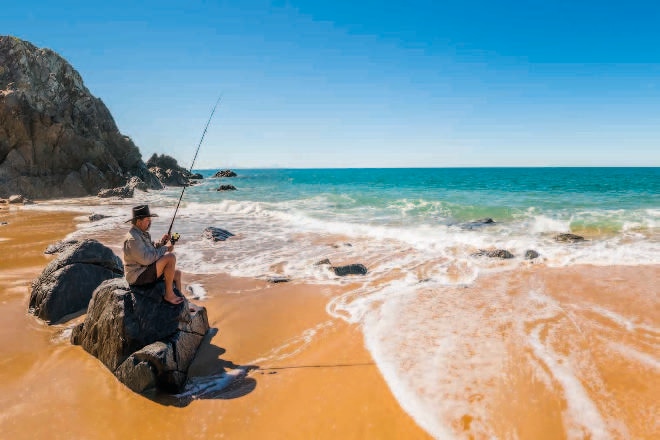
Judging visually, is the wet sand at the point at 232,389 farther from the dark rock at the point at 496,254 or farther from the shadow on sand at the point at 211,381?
the dark rock at the point at 496,254

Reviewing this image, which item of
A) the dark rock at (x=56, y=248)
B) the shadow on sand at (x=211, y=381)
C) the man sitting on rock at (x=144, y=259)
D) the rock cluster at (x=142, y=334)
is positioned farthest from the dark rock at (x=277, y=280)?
the dark rock at (x=56, y=248)

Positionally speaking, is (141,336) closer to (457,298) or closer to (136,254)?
(136,254)

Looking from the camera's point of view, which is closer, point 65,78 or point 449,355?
point 449,355

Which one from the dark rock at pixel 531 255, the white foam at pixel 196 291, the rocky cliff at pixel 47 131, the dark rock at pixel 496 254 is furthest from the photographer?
the rocky cliff at pixel 47 131

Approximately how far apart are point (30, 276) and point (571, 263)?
1283cm

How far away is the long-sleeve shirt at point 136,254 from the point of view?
4645 millimetres

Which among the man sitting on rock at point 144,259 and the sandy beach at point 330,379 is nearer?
the sandy beach at point 330,379

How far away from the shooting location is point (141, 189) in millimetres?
38531

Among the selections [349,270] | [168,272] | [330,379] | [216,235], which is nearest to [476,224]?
[349,270]

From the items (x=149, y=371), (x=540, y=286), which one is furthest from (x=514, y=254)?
(x=149, y=371)

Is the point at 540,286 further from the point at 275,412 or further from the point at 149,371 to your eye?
the point at 149,371

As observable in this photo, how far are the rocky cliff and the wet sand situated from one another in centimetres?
3208

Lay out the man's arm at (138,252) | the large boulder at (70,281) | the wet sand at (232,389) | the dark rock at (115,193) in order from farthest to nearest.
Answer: the dark rock at (115,193)
the large boulder at (70,281)
the man's arm at (138,252)
the wet sand at (232,389)

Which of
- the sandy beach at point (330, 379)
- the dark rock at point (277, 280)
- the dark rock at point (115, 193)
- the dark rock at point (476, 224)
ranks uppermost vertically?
the dark rock at point (115, 193)
